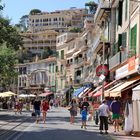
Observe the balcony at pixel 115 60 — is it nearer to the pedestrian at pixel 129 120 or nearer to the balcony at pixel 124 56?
the balcony at pixel 124 56

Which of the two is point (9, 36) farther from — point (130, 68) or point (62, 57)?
point (62, 57)

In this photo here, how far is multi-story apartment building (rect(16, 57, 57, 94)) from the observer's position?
140 meters

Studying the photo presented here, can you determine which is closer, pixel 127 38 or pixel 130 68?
pixel 130 68

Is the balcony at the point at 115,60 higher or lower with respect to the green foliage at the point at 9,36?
lower

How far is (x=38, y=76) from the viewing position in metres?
152

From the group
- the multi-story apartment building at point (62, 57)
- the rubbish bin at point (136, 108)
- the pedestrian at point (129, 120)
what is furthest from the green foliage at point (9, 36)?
the multi-story apartment building at point (62, 57)

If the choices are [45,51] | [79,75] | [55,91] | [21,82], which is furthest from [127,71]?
[45,51]

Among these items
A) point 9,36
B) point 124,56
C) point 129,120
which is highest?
point 9,36

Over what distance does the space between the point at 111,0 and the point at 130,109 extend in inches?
1053

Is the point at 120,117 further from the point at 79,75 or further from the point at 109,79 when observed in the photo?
the point at 79,75

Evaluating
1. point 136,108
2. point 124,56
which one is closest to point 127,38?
point 124,56

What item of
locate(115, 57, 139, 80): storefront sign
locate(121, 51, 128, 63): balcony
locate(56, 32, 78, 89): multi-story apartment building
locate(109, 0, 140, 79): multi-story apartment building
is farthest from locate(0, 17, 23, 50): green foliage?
locate(56, 32, 78, 89): multi-story apartment building

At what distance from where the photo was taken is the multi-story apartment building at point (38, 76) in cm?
14000

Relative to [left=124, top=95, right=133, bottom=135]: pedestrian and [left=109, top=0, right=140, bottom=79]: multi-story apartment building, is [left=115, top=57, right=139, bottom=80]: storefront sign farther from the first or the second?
[left=124, top=95, right=133, bottom=135]: pedestrian
